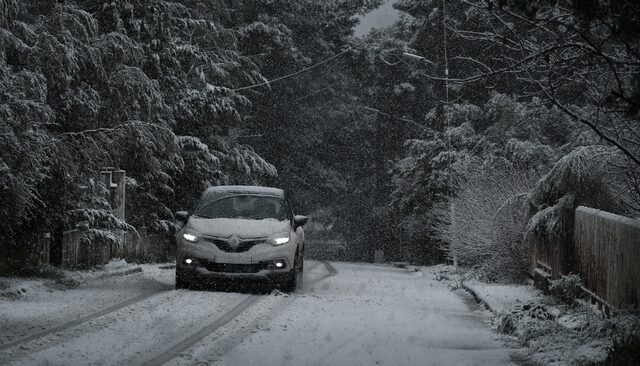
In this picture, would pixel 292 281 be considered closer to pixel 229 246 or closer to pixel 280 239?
pixel 280 239

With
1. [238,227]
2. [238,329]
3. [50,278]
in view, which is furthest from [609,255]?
[50,278]

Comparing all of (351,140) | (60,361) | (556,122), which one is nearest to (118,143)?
(60,361)

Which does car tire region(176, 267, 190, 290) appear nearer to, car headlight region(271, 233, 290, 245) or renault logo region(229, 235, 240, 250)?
renault logo region(229, 235, 240, 250)

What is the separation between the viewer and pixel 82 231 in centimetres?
1895

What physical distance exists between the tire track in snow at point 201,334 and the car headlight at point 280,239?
103cm

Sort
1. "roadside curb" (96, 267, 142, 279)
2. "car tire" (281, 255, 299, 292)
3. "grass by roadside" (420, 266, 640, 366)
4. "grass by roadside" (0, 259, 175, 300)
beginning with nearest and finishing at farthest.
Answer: "grass by roadside" (420, 266, 640, 366)
"grass by roadside" (0, 259, 175, 300)
"car tire" (281, 255, 299, 292)
"roadside curb" (96, 267, 142, 279)

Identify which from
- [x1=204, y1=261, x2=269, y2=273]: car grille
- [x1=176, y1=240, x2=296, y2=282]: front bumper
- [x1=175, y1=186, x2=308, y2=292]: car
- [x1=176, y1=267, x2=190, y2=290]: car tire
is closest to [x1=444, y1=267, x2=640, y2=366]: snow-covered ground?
[x1=175, y1=186, x2=308, y2=292]: car

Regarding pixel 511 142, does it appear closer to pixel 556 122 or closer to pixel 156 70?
pixel 556 122

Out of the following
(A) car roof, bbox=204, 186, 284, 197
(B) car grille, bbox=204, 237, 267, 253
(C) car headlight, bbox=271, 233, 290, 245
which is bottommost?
(B) car grille, bbox=204, 237, 267, 253

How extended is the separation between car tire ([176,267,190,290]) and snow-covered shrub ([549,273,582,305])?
5.78 metres

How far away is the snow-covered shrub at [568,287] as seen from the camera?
13506 millimetres

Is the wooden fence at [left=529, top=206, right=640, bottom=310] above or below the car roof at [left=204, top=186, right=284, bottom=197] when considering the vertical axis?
below

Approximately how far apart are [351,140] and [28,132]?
127ft

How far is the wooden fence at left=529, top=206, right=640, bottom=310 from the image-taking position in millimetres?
10789
